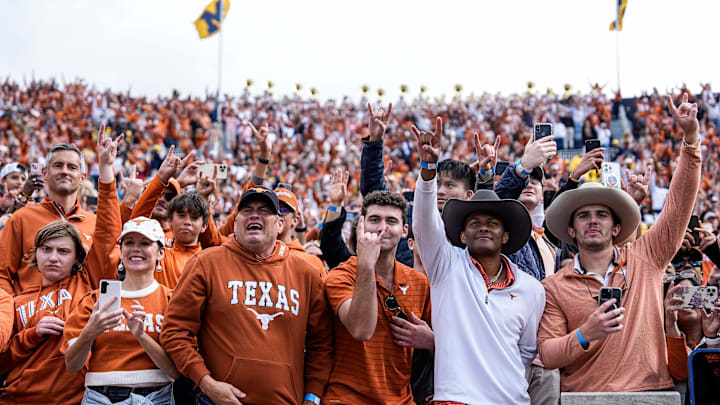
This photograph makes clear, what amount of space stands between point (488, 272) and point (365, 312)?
2.40 ft

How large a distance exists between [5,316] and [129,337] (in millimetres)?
820

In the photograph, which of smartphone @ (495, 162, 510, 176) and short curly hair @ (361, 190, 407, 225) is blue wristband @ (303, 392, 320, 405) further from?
smartphone @ (495, 162, 510, 176)

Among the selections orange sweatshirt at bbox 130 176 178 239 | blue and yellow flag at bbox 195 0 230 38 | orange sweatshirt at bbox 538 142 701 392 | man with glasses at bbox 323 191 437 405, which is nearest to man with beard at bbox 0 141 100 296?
orange sweatshirt at bbox 130 176 178 239

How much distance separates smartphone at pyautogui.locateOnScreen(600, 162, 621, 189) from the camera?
3.57 meters

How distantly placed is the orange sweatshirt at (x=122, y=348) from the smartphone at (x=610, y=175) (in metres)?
2.64

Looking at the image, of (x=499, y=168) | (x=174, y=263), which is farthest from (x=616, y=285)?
(x=174, y=263)

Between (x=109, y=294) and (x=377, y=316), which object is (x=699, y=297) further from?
(x=109, y=294)

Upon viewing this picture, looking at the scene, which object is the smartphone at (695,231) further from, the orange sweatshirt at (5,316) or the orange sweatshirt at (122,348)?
the orange sweatshirt at (5,316)

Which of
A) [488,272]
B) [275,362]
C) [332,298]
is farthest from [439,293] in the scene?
[275,362]

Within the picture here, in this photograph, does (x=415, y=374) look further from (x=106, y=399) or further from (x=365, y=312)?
(x=106, y=399)

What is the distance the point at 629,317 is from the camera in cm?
307

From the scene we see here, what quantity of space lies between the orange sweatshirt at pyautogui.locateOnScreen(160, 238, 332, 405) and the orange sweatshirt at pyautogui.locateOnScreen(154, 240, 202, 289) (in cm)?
94

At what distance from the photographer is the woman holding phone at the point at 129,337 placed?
9.88ft

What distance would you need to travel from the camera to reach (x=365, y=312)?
2.90m
